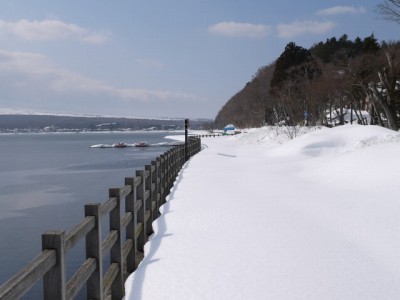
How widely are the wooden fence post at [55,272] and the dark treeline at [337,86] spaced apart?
35.6 m

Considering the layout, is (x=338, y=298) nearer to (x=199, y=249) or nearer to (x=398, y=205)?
(x=199, y=249)

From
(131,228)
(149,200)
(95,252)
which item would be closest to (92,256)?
(95,252)

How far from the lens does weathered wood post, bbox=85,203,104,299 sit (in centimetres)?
425

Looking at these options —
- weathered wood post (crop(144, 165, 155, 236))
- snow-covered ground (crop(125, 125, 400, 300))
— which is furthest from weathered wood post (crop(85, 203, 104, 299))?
weathered wood post (crop(144, 165, 155, 236))

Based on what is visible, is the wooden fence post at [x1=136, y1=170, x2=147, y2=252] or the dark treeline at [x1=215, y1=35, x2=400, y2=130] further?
the dark treeline at [x1=215, y1=35, x2=400, y2=130]

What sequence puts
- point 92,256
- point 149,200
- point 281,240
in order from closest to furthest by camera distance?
point 92,256
point 281,240
point 149,200

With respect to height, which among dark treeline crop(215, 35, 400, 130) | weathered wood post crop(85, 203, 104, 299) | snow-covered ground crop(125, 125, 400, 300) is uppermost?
dark treeline crop(215, 35, 400, 130)

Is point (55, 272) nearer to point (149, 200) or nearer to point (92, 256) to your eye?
point (92, 256)

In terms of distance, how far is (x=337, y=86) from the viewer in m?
51.6

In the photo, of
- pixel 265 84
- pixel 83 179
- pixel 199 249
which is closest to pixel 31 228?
pixel 199 249

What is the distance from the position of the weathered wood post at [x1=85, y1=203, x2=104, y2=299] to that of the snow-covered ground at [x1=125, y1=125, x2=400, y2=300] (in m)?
0.82

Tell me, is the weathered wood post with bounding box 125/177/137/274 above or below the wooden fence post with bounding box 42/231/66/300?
below

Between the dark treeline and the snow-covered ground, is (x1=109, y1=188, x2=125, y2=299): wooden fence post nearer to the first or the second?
the snow-covered ground

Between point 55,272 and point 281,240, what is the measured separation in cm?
474
